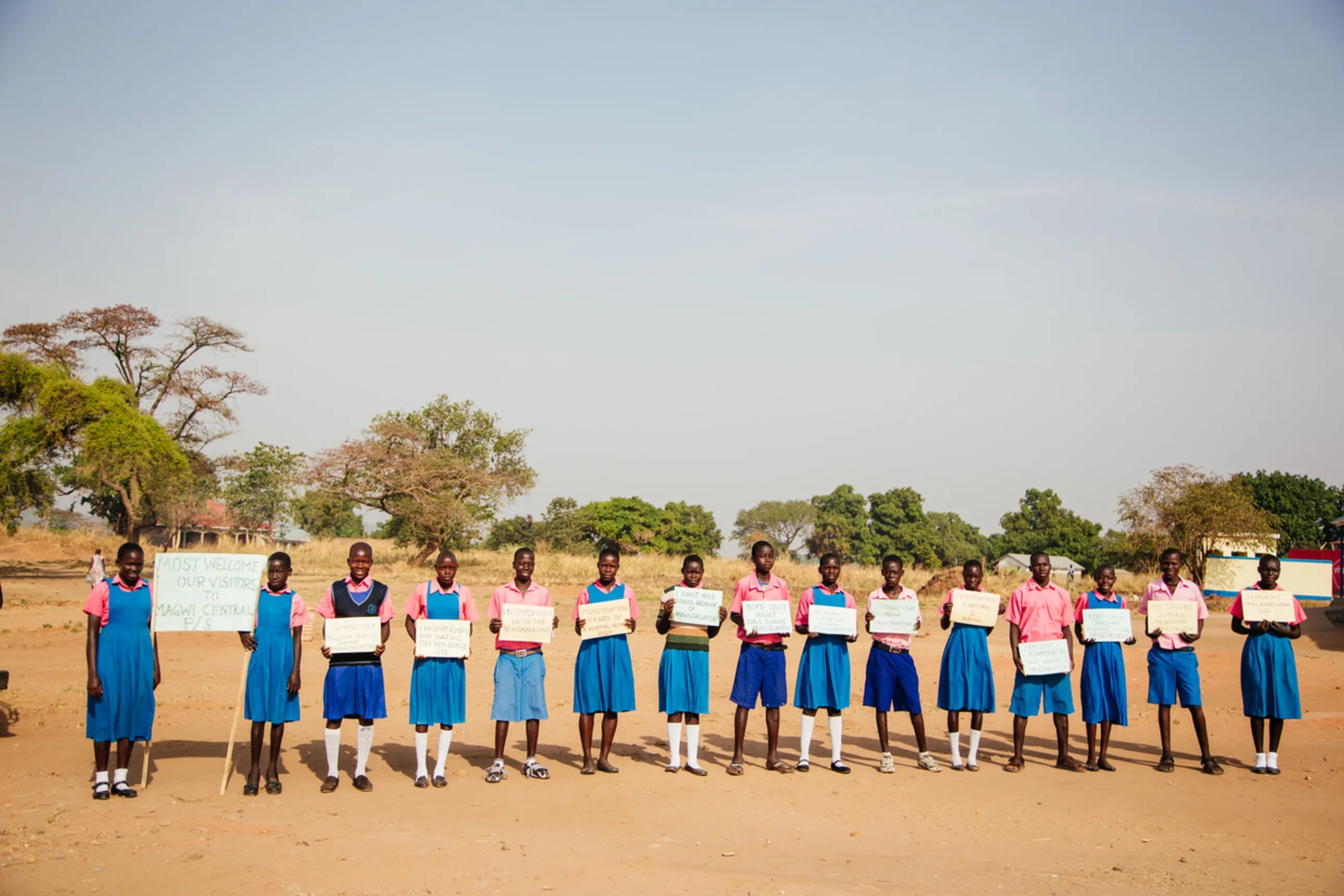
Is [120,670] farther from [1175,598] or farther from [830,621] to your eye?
[1175,598]

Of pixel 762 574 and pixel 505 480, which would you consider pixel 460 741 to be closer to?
pixel 762 574

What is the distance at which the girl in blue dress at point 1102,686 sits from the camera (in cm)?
971

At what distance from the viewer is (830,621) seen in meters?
9.38

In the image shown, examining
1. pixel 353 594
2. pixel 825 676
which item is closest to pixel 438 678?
pixel 353 594

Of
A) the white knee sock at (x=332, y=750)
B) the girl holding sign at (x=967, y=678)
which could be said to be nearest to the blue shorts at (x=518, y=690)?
the white knee sock at (x=332, y=750)

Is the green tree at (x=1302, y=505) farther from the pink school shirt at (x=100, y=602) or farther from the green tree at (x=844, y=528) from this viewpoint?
the pink school shirt at (x=100, y=602)

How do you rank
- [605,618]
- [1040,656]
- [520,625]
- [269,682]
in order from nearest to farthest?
[269,682] < [520,625] < [605,618] < [1040,656]

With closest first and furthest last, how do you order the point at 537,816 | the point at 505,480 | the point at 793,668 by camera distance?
1. the point at 537,816
2. the point at 793,668
3. the point at 505,480

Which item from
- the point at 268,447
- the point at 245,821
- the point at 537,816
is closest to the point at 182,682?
the point at 245,821

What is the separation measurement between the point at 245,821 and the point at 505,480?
30653 mm

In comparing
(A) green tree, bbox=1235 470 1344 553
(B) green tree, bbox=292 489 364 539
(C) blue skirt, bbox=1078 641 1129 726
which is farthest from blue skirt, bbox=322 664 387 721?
(A) green tree, bbox=1235 470 1344 553

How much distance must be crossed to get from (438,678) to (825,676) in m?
3.72

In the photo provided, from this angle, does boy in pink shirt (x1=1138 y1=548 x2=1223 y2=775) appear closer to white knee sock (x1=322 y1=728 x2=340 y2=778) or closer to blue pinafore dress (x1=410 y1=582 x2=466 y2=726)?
blue pinafore dress (x1=410 y1=582 x2=466 y2=726)

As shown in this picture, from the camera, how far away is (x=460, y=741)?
34.5ft
